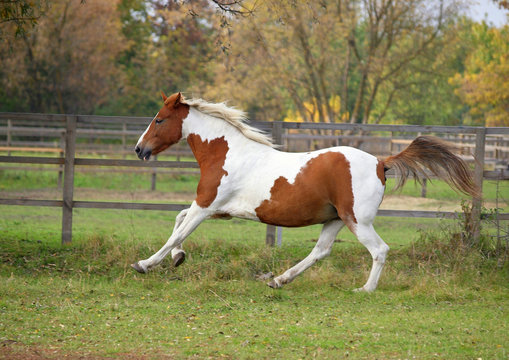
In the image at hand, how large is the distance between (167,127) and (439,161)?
3.08 meters

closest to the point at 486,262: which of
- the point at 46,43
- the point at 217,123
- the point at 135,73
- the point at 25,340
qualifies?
the point at 217,123

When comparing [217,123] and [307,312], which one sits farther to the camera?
[217,123]

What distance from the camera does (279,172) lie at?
6746mm

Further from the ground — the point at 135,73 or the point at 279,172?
the point at 135,73

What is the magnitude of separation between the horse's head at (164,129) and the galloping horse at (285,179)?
0.04ft

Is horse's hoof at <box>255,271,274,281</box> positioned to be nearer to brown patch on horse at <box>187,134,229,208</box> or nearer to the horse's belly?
the horse's belly

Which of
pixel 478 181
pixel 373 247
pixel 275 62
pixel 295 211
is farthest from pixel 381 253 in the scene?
pixel 275 62

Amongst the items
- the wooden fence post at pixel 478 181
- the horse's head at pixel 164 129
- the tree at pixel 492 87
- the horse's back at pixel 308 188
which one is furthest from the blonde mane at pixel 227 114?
the tree at pixel 492 87

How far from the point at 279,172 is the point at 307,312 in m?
1.62

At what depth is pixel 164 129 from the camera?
23.5 feet

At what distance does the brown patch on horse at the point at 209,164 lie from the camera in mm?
6746

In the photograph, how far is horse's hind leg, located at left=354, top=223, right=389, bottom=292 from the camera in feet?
21.4

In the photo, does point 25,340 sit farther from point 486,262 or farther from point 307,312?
point 486,262

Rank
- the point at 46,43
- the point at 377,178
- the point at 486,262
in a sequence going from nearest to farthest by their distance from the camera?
the point at 377,178, the point at 486,262, the point at 46,43
